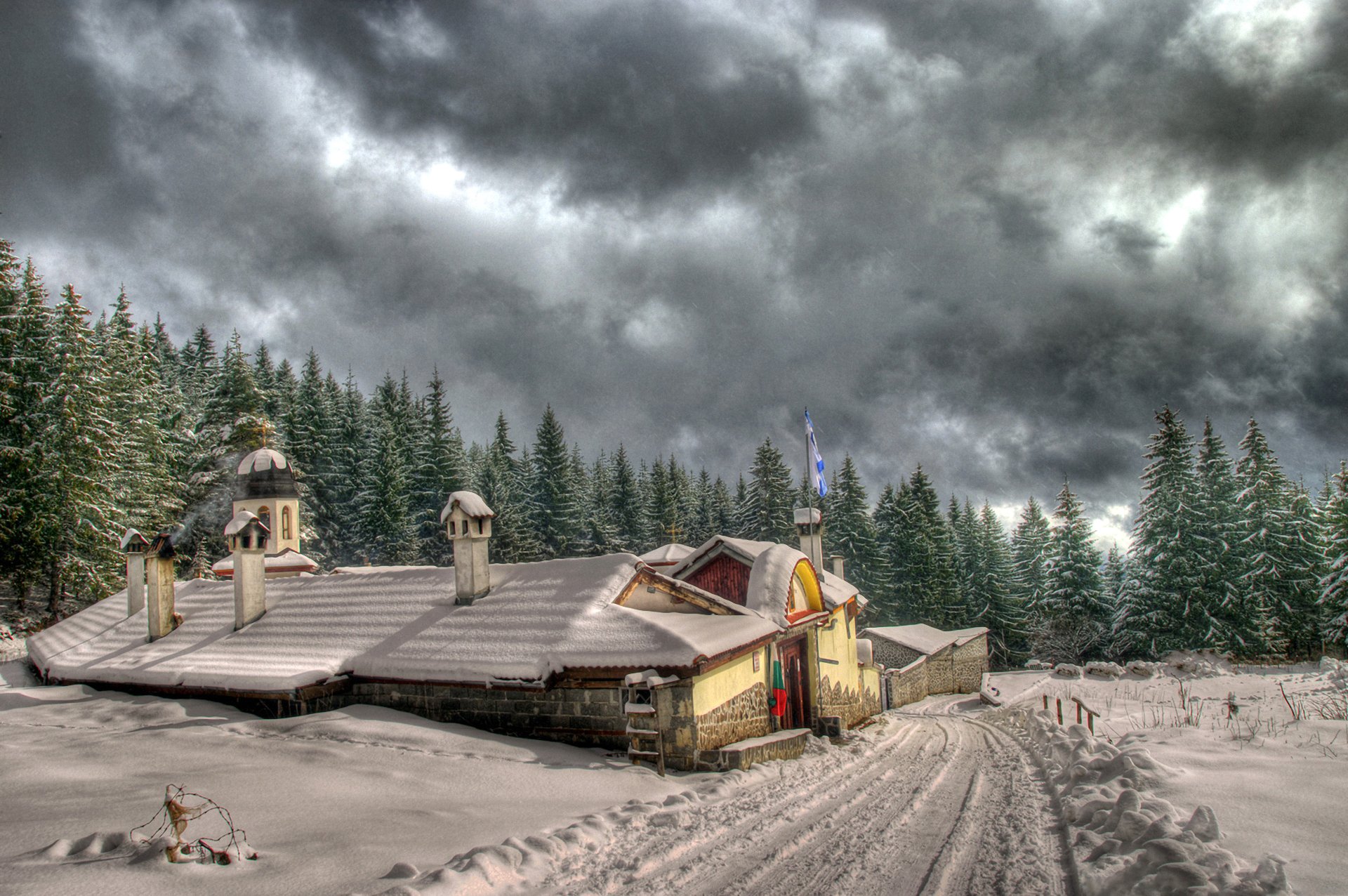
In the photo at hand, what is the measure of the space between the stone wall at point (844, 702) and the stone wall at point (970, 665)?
17.3 meters

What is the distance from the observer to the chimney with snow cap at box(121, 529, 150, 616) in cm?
2116

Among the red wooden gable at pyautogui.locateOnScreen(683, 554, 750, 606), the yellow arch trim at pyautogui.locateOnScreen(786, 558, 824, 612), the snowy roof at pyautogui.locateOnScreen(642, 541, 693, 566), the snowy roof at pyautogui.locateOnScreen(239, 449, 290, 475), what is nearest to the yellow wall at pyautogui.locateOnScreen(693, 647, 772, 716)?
the yellow arch trim at pyautogui.locateOnScreen(786, 558, 824, 612)

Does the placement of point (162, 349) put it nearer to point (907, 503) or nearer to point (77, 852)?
point (907, 503)

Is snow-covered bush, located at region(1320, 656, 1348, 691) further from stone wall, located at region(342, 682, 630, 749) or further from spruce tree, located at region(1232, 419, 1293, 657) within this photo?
stone wall, located at region(342, 682, 630, 749)

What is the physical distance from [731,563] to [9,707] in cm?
1662

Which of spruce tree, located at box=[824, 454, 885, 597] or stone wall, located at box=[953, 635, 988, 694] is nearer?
stone wall, located at box=[953, 635, 988, 694]

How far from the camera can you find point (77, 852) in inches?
212

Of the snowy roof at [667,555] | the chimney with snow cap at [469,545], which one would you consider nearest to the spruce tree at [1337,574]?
the snowy roof at [667,555]

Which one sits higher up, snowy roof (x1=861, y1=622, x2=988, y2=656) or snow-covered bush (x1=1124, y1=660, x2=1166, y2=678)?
snowy roof (x1=861, y1=622, x2=988, y2=656)

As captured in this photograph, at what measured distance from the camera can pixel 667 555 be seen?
2908 centimetres

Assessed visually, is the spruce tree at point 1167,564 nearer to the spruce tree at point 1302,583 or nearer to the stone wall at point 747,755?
the spruce tree at point 1302,583

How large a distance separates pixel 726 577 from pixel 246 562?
1271 cm

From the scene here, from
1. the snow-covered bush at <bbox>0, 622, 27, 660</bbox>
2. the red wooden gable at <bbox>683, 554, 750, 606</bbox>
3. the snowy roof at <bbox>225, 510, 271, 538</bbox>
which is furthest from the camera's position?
the snow-covered bush at <bbox>0, 622, 27, 660</bbox>

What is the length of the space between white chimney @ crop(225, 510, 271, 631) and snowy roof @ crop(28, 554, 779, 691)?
39 centimetres
